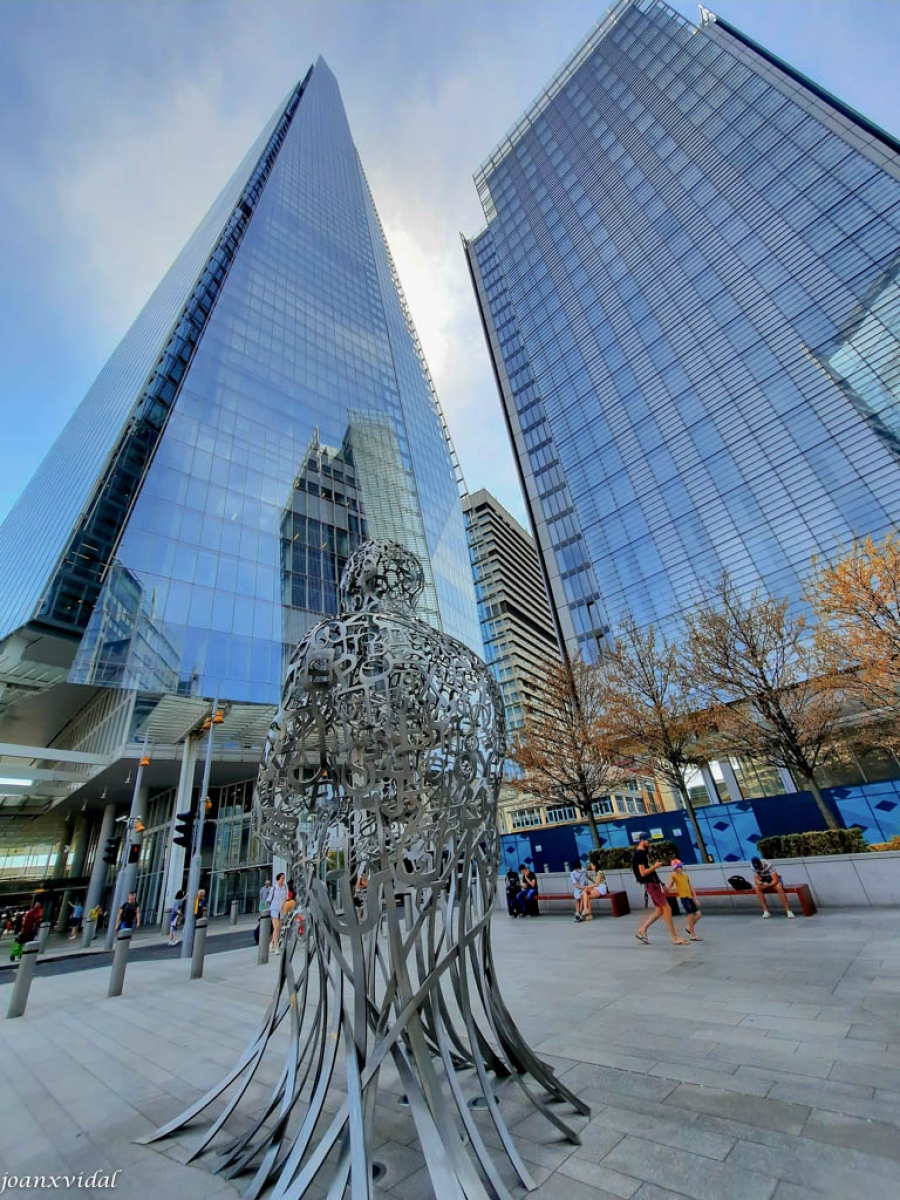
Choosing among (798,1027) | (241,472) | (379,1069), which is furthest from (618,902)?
(241,472)

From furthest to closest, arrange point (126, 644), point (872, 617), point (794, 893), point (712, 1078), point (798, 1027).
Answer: point (126, 644)
point (872, 617)
point (794, 893)
point (798, 1027)
point (712, 1078)

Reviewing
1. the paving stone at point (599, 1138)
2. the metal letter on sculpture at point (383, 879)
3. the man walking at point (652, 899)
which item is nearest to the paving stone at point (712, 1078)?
the paving stone at point (599, 1138)

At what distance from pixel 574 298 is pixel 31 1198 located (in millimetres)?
49724

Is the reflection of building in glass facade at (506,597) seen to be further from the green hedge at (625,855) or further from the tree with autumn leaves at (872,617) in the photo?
the tree with autumn leaves at (872,617)

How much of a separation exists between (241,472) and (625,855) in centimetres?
2698

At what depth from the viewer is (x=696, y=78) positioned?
38219mm

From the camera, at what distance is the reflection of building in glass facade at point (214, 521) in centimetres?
2327

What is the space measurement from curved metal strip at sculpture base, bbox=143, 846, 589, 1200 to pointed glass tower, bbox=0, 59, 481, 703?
22.1m

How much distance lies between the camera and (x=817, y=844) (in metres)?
10.8

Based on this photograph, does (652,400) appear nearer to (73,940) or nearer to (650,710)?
(650,710)

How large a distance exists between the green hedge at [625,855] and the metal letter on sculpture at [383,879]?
36.4ft

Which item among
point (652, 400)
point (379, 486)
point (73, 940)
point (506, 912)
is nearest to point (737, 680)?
point (506, 912)

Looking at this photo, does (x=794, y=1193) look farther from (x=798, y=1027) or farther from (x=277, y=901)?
(x=277, y=901)

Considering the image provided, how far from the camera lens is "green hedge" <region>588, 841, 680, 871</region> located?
13.6 metres
